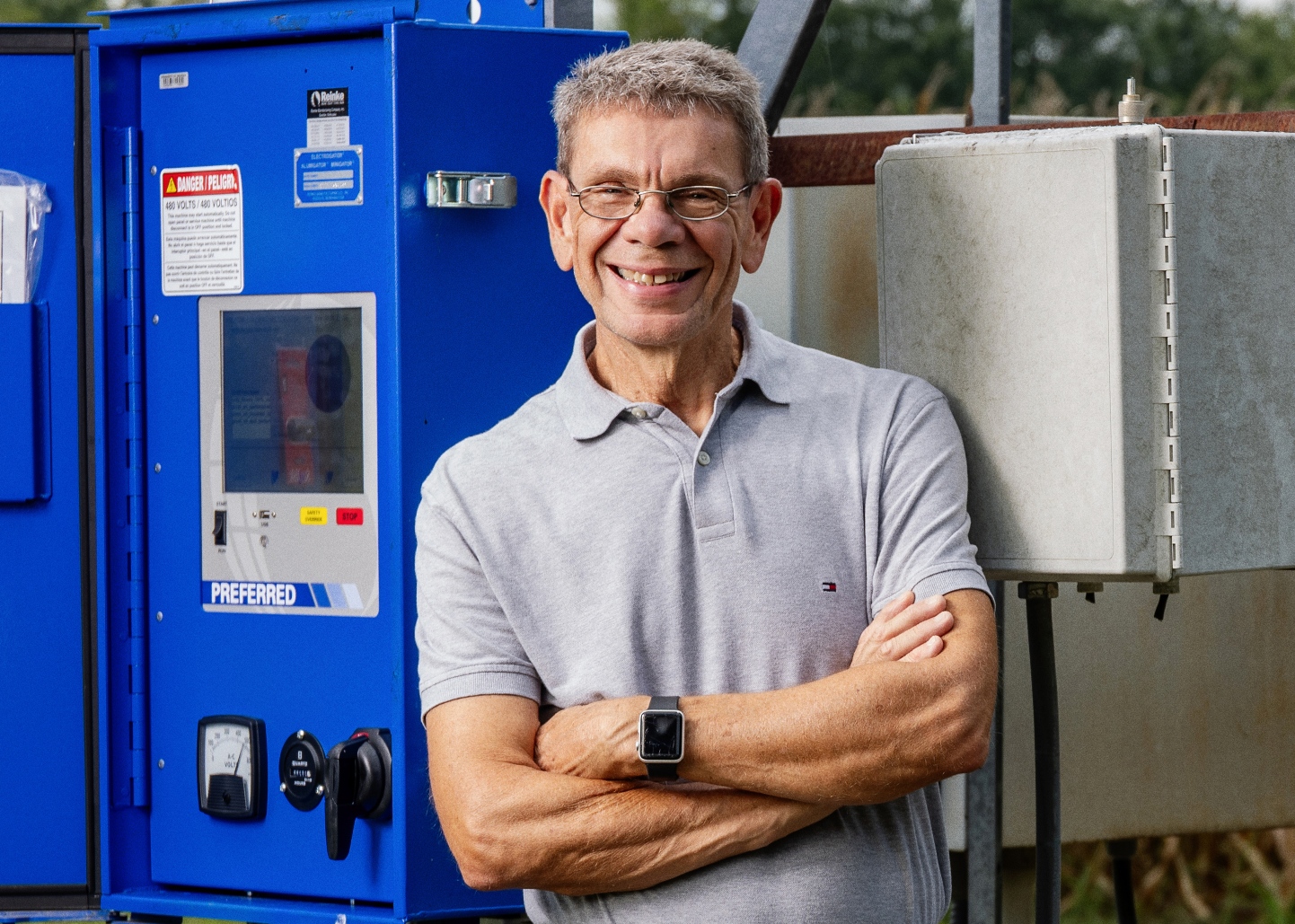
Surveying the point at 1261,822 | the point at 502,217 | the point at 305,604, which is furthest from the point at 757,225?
the point at 1261,822

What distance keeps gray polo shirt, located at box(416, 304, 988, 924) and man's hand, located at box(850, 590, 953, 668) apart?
33 mm

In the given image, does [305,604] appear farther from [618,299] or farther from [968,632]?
[968,632]

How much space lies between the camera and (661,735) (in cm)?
209

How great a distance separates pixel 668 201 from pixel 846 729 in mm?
762

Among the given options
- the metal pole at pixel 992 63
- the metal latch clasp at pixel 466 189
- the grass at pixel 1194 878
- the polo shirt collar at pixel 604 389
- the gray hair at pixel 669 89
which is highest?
the metal pole at pixel 992 63

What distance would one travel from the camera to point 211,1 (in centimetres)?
289

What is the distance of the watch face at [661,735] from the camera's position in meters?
2.08

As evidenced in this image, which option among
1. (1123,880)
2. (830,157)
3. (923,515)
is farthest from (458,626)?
(1123,880)

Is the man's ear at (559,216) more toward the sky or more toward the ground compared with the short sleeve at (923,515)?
more toward the sky

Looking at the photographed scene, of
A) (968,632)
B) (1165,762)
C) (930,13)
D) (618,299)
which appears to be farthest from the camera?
(930,13)

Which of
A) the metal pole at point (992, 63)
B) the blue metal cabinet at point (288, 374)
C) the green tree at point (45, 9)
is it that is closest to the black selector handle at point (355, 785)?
the blue metal cabinet at point (288, 374)

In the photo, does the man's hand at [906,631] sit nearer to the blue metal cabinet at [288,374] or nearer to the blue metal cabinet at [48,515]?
the blue metal cabinet at [288,374]

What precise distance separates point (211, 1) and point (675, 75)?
1044 millimetres

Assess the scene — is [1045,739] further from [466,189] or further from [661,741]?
[466,189]
